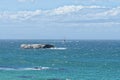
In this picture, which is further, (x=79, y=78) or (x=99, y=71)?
(x=99, y=71)

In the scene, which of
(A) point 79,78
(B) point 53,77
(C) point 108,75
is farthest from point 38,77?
(C) point 108,75

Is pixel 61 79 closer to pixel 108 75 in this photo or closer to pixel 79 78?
pixel 79 78

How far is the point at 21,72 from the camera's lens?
4151 inches

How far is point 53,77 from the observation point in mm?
95062

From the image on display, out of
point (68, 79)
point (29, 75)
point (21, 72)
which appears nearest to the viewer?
point (68, 79)

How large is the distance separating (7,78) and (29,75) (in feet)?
20.5

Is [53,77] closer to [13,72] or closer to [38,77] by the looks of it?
[38,77]

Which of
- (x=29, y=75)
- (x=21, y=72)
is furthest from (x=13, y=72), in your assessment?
(x=29, y=75)

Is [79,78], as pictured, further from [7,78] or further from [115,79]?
[7,78]

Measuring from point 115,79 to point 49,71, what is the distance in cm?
2052

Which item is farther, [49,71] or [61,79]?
[49,71]

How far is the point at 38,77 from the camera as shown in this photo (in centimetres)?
9512

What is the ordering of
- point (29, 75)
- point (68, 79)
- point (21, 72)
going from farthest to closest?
1. point (21, 72)
2. point (29, 75)
3. point (68, 79)

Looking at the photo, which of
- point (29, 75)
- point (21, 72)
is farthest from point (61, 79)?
point (21, 72)
